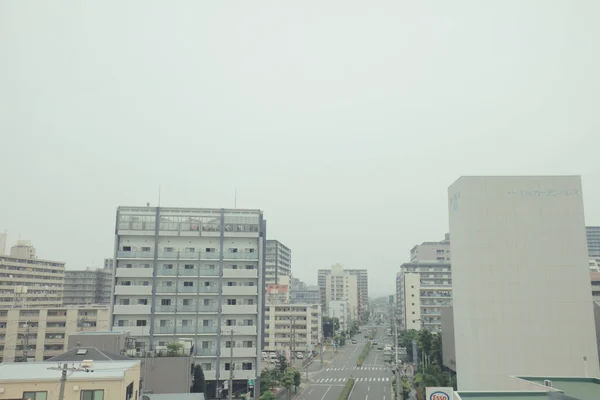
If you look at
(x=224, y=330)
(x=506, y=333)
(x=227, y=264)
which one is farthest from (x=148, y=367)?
(x=506, y=333)

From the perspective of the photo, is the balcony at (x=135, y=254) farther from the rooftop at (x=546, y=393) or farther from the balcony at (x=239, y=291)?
the rooftop at (x=546, y=393)

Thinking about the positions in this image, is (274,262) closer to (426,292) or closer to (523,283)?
(426,292)

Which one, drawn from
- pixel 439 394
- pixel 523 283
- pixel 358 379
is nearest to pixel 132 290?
pixel 358 379

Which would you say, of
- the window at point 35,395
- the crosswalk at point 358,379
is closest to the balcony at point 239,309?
the crosswalk at point 358,379

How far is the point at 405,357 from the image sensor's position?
82562 mm

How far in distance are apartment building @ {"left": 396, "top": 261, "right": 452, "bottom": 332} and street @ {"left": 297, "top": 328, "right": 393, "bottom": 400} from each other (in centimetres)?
1331

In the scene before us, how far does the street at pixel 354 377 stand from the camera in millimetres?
49906

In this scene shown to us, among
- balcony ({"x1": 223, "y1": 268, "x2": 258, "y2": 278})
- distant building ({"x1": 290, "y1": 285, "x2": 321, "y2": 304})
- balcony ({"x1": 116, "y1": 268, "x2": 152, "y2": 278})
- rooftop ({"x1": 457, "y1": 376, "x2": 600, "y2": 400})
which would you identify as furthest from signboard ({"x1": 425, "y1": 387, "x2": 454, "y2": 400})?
distant building ({"x1": 290, "y1": 285, "x2": 321, "y2": 304})

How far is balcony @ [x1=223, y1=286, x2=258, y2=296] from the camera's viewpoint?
155 feet

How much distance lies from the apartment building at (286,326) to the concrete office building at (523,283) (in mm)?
58020

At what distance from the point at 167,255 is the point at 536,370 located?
3472cm

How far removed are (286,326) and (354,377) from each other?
2590 centimetres

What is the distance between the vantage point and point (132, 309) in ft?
150

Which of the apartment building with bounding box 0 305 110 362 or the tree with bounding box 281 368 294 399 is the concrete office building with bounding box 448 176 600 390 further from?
the apartment building with bounding box 0 305 110 362
